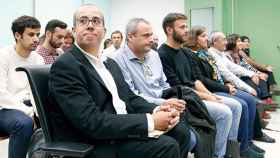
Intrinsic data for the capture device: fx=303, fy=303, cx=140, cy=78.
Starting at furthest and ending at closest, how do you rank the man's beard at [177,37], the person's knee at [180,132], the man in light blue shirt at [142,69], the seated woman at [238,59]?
1. the seated woman at [238,59]
2. the man's beard at [177,37]
3. the man in light blue shirt at [142,69]
4. the person's knee at [180,132]

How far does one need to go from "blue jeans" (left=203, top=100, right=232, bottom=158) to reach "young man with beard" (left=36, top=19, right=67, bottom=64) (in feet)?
4.98

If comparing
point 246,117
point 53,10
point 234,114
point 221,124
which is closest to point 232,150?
point 221,124

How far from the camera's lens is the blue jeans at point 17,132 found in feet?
6.22

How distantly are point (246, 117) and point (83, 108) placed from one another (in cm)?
217

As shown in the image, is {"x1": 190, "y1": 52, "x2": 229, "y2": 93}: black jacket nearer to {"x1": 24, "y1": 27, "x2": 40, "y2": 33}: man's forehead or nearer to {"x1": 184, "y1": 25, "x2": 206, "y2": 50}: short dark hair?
{"x1": 184, "y1": 25, "x2": 206, "y2": 50}: short dark hair

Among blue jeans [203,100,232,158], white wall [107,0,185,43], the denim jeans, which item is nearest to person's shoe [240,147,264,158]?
the denim jeans

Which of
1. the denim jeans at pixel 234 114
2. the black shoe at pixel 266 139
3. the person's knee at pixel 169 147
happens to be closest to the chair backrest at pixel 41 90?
the person's knee at pixel 169 147

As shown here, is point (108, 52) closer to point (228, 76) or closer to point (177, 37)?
point (177, 37)

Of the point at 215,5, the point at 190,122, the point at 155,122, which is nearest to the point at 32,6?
the point at 215,5

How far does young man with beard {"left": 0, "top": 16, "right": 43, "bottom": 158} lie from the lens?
1906 mm

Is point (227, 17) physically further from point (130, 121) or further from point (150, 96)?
point (130, 121)

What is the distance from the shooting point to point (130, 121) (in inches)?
54.4

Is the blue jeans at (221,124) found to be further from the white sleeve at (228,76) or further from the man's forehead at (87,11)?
the man's forehead at (87,11)

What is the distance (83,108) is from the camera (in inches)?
51.8
